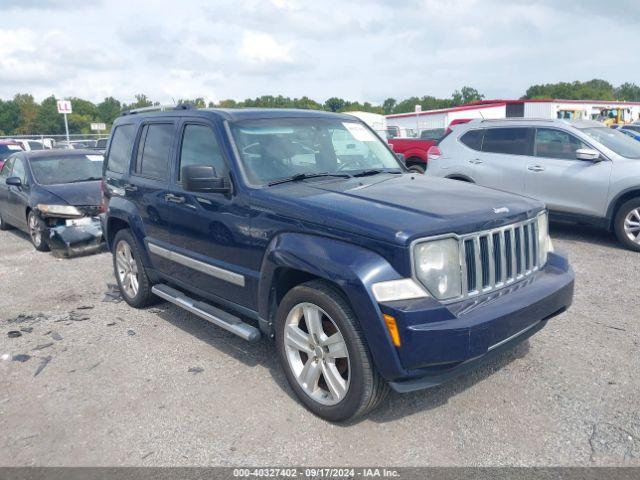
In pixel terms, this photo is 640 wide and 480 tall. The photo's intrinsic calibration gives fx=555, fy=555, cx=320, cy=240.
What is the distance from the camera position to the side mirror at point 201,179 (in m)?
3.94

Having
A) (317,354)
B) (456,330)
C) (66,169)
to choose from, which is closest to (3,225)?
(66,169)

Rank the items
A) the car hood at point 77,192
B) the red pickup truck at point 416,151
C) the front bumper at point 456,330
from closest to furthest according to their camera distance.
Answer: the front bumper at point 456,330, the car hood at point 77,192, the red pickup truck at point 416,151

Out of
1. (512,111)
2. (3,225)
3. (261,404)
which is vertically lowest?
(261,404)

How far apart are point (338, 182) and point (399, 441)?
6.13ft

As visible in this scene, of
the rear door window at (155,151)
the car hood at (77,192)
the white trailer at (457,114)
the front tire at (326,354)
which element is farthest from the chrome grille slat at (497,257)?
the white trailer at (457,114)

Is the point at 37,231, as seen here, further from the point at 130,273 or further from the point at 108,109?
the point at 108,109

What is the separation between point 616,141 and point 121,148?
691 cm

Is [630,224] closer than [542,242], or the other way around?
[542,242]

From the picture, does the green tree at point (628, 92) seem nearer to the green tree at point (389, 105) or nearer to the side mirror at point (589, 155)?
Result: the green tree at point (389, 105)

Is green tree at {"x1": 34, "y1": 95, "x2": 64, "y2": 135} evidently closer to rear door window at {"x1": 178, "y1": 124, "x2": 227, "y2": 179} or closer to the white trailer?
the white trailer

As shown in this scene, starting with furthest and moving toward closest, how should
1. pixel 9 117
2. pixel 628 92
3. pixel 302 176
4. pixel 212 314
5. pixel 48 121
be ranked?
1. pixel 628 92
2. pixel 9 117
3. pixel 48 121
4. pixel 212 314
5. pixel 302 176

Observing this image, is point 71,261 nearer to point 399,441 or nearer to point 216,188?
point 216,188

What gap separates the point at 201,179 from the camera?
12.9 ft

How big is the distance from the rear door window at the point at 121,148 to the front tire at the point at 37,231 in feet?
10.4
